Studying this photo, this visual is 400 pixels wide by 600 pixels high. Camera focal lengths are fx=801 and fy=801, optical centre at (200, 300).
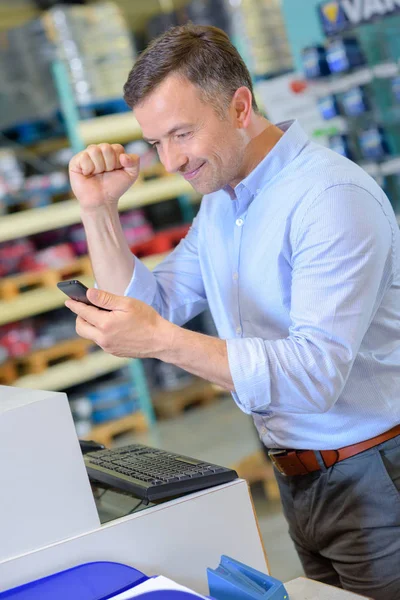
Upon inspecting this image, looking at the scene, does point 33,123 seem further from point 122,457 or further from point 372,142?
point 122,457

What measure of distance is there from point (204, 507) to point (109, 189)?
858 mm

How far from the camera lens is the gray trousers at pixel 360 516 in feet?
5.96

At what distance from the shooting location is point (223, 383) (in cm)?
159

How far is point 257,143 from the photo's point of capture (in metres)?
1.89

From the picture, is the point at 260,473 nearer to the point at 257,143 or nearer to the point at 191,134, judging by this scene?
the point at 257,143

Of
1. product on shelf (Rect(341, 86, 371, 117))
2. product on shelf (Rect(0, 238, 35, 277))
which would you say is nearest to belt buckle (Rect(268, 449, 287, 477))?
product on shelf (Rect(341, 86, 371, 117))

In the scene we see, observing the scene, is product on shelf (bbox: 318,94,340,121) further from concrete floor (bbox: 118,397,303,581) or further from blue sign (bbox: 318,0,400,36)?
concrete floor (bbox: 118,397,303,581)

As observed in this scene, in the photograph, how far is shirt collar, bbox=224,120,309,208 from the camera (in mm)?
1850

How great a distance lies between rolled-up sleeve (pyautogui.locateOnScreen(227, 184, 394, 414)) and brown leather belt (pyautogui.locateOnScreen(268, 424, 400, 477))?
0.26 meters

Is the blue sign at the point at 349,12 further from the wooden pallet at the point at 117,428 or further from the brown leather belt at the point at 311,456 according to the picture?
the wooden pallet at the point at 117,428

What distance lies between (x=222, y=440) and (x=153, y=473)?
3.91 meters

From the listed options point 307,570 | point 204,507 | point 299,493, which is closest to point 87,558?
point 204,507

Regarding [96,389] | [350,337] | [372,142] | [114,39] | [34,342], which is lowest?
[96,389]

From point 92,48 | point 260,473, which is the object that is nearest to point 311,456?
point 260,473
